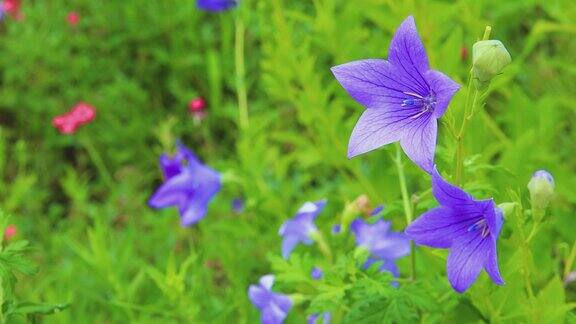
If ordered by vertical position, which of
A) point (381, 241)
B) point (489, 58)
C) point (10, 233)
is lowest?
point (10, 233)

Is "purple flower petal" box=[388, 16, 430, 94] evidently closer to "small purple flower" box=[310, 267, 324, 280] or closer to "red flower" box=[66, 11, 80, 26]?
"small purple flower" box=[310, 267, 324, 280]

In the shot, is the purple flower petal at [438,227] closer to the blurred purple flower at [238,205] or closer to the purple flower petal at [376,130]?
the purple flower petal at [376,130]

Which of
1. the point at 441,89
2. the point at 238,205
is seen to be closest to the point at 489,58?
the point at 441,89

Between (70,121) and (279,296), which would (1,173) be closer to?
(70,121)

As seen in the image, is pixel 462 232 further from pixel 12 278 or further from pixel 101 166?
pixel 101 166

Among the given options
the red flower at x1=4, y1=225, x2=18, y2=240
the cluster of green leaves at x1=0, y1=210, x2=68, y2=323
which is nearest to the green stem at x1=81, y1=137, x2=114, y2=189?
the red flower at x1=4, y1=225, x2=18, y2=240

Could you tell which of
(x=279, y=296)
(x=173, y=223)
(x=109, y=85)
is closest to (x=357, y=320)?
(x=279, y=296)

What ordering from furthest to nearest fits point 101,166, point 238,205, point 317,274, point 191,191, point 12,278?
point 101,166 → point 238,205 → point 191,191 → point 317,274 → point 12,278
